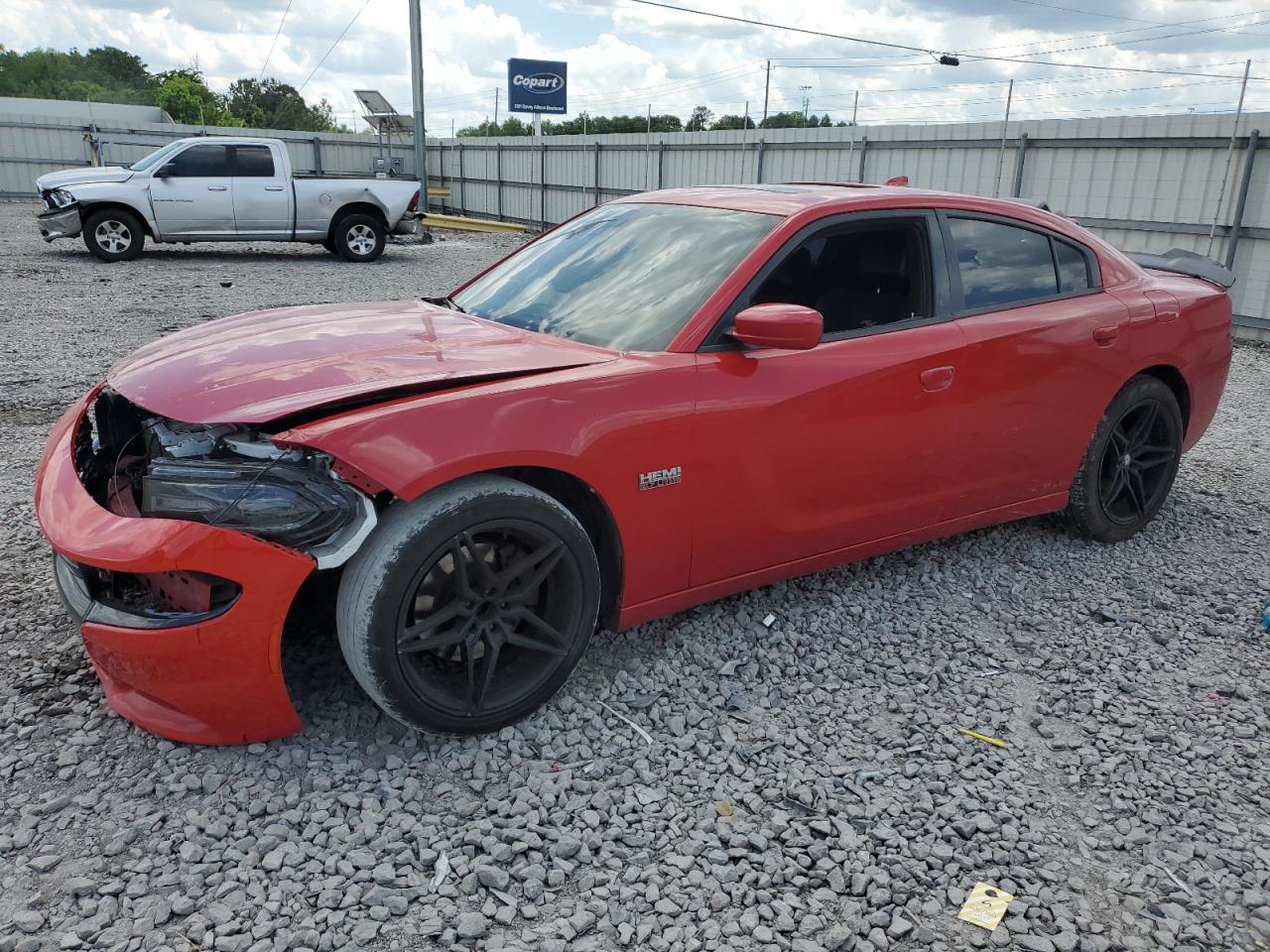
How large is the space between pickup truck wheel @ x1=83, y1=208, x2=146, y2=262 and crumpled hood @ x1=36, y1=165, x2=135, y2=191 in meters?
0.44

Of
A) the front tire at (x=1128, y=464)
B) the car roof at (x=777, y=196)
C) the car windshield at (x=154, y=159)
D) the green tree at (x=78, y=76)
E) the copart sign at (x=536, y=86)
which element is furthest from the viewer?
the green tree at (x=78, y=76)

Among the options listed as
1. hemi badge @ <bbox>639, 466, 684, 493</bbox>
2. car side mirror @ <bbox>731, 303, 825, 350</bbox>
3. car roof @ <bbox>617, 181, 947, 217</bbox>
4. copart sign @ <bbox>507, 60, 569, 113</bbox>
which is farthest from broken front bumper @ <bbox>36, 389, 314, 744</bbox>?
copart sign @ <bbox>507, 60, 569, 113</bbox>

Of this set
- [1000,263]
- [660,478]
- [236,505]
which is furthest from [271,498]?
[1000,263]

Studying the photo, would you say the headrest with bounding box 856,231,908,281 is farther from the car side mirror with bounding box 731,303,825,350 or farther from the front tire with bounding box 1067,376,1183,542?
the front tire with bounding box 1067,376,1183,542

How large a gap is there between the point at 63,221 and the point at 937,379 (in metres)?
14.1

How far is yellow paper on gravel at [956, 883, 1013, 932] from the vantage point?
7.57 ft

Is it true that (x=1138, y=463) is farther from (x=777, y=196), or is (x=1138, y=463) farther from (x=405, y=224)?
(x=405, y=224)

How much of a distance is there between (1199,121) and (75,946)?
1264 centimetres

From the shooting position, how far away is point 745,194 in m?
3.89

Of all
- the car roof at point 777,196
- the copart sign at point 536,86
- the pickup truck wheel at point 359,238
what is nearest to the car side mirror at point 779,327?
the car roof at point 777,196

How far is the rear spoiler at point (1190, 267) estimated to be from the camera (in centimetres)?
509

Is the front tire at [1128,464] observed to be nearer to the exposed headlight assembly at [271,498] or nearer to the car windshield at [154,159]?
the exposed headlight assembly at [271,498]

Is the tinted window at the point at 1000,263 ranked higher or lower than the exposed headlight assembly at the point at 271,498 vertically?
higher

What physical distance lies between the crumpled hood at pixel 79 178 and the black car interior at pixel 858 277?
13.6m
